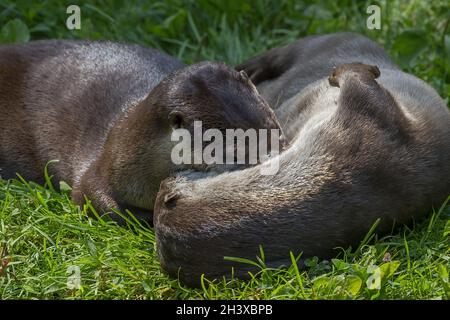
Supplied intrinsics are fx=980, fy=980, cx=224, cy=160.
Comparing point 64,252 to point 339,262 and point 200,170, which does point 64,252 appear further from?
point 339,262

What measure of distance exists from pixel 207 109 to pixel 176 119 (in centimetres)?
12

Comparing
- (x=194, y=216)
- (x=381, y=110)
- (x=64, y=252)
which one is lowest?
(x=64, y=252)

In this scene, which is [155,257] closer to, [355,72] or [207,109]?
[207,109]

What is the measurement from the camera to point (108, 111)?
412 cm

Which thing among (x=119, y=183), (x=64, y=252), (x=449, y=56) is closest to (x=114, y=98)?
(x=119, y=183)

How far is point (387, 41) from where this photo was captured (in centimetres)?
535

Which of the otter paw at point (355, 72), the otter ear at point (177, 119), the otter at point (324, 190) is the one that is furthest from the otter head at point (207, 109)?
the otter paw at point (355, 72)

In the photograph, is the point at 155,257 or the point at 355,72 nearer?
the point at 155,257

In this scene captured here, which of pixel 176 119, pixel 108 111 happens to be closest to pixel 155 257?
pixel 176 119

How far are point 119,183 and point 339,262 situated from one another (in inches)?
38.5

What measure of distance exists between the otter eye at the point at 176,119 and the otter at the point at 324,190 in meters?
0.20

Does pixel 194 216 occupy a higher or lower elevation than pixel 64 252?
higher
